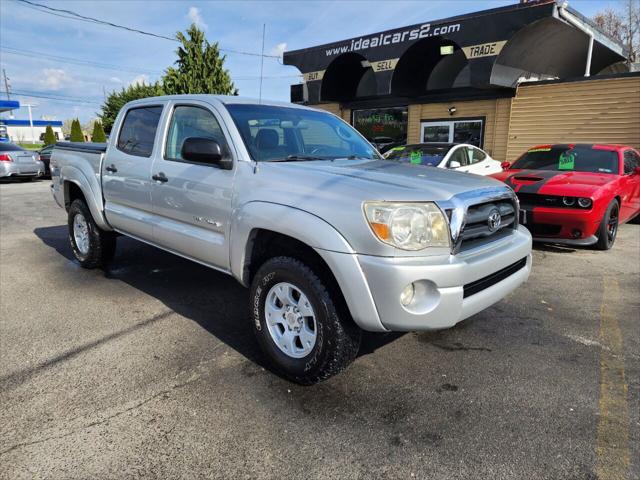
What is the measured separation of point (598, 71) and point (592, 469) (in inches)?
841

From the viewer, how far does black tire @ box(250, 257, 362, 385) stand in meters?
2.65

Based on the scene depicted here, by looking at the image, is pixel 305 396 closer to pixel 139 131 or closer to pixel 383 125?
pixel 139 131

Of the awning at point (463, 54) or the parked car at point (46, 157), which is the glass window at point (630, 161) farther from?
the parked car at point (46, 157)

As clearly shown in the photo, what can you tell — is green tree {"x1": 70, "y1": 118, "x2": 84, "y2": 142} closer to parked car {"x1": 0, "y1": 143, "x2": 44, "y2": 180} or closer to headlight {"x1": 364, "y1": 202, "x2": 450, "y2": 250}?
parked car {"x1": 0, "y1": 143, "x2": 44, "y2": 180}

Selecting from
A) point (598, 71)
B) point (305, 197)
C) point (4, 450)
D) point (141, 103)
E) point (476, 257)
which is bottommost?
point (4, 450)

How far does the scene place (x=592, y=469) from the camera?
2.17 m

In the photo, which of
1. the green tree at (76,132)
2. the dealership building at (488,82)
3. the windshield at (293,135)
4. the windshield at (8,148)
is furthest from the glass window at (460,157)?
the green tree at (76,132)

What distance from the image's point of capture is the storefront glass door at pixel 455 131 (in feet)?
47.3

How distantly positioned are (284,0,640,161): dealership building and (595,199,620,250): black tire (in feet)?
22.1

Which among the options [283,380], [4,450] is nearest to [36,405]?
[4,450]

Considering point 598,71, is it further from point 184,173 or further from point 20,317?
point 20,317

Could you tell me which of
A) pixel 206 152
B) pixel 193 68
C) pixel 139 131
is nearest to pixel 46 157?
pixel 193 68

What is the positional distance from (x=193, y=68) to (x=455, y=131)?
952 cm

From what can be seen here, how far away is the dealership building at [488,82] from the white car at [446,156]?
11.4 feet
